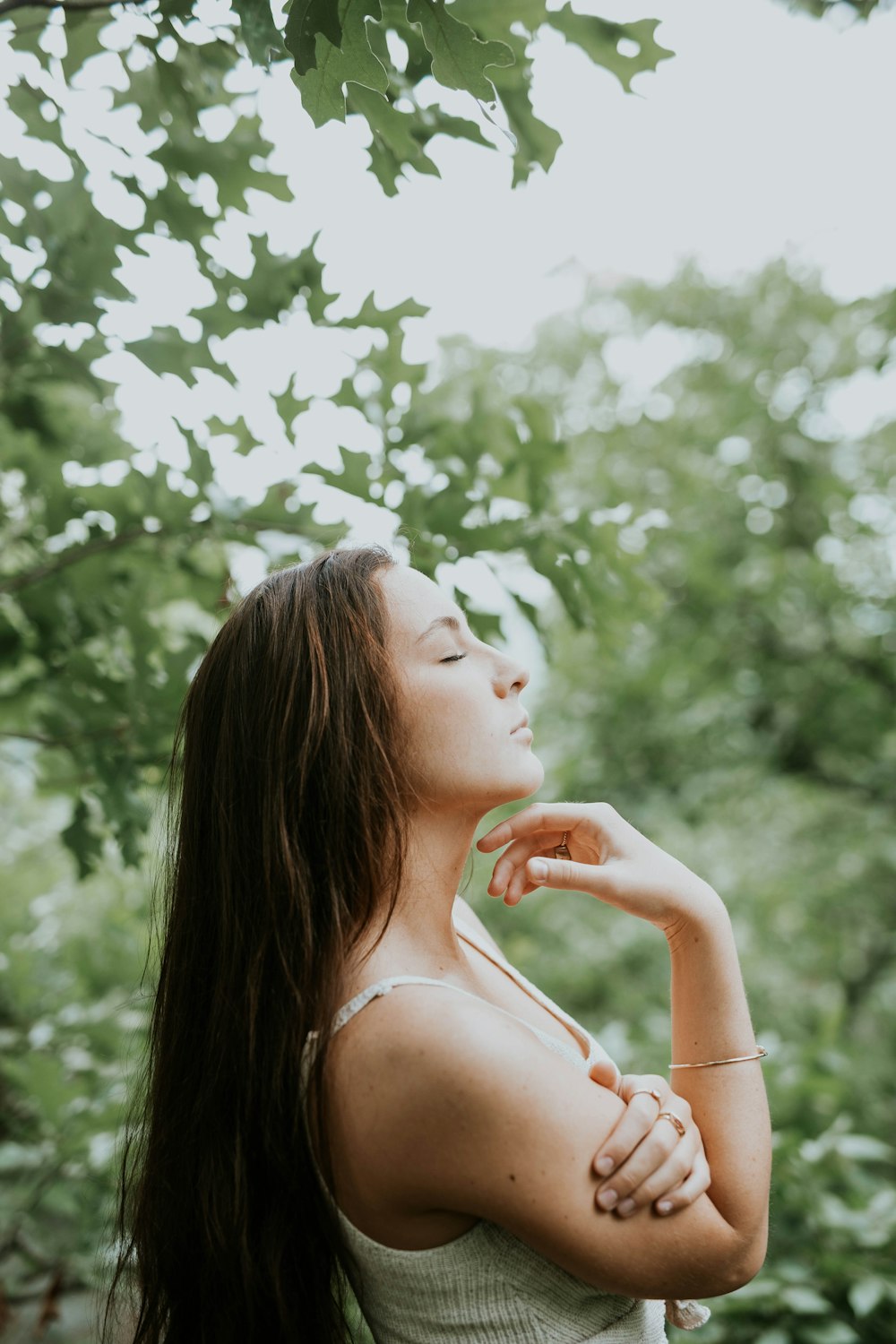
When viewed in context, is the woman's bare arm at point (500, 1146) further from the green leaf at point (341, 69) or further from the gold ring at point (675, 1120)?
the green leaf at point (341, 69)

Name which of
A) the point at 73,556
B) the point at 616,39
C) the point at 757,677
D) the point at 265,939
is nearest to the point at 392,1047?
the point at 265,939

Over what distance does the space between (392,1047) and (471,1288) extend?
0.28 metres

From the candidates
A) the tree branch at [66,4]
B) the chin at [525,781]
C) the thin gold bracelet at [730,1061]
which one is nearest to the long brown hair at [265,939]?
the chin at [525,781]


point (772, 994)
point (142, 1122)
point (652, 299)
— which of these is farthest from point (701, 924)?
point (652, 299)

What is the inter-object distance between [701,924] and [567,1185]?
14.7 inches

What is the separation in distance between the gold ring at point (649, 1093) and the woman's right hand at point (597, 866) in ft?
0.66

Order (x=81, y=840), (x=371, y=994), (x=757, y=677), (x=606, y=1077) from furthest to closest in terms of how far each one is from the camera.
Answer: (x=757, y=677)
(x=81, y=840)
(x=606, y=1077)
(x=371, y=994)

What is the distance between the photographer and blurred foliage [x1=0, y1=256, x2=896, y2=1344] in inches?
142

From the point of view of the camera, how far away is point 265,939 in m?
1.18

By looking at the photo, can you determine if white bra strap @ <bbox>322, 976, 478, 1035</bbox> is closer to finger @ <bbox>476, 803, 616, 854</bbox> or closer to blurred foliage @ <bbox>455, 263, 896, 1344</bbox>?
finger @ <bbox>476, 803, 616, 854</bbox>

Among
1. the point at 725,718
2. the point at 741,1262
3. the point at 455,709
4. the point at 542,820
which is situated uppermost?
the point at 455,709

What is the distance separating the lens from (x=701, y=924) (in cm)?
128

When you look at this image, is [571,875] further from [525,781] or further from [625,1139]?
[625,1139]

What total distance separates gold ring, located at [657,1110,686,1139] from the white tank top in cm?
19
